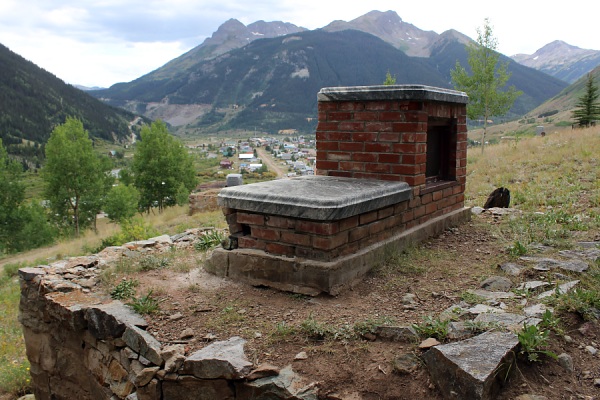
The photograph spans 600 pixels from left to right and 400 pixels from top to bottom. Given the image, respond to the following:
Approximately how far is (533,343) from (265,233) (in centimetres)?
208

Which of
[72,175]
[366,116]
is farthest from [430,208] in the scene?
[72,175]

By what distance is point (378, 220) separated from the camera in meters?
3.93

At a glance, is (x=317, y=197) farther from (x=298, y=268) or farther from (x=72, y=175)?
(x=72, y=175)

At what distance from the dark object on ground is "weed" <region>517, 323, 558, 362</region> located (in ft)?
15.0

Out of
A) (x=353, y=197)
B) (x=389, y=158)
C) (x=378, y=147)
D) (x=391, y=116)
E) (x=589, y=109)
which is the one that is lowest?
(x=353, y=197)

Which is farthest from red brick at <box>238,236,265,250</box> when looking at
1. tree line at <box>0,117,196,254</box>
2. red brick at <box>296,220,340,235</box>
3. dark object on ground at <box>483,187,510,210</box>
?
tree line at <box>0,117,196,254</box>

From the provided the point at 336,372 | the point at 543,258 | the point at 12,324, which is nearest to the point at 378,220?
the point at 543,258

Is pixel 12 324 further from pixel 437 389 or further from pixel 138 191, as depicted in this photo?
pixel 138 191

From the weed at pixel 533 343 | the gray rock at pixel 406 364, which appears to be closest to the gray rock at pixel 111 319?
the gray rock at pixel 406 364

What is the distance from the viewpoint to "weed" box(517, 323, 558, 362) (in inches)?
89.2

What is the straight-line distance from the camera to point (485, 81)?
2047 cm

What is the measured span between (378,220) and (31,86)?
374ft

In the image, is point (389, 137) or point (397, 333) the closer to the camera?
point (397, 333)

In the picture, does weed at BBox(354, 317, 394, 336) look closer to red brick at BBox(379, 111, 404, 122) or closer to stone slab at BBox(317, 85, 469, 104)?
red brick at BBox(379, 111, 404, 122)
